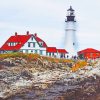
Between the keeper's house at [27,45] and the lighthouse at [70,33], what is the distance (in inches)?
97.9

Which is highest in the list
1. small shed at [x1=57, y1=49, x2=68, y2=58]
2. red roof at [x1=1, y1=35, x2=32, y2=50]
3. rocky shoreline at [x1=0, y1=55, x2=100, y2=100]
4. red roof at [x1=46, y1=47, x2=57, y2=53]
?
red roof at [x1=1, y1=35, x2=32, y2=50]

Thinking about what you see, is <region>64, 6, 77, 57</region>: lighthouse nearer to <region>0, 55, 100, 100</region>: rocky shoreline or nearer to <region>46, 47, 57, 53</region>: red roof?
<region>46, 47, 57, 53</region>: red roof

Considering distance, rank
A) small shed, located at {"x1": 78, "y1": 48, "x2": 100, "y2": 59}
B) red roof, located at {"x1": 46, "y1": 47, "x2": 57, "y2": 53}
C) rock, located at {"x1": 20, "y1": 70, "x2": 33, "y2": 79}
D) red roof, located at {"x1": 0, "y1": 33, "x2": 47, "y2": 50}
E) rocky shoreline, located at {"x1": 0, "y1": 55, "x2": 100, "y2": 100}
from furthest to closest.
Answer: small shed, located at {"x1": 78, "y1": 48, "x2": 100, "y2": 59} → red roof, located at {"x1": 46, "y1": 47, "x2": 57, "y2": 53} → red roof, located at {"x1": 0, "y1": 33, "x2": 47, "y2": 50} → rock, located at {"x1": 20, "y1": 70, "x2": 33, "y2": 79} → rocky shoreline, located at {"x1": 0, "y1": 55, "x2": 100, "y2": 100}

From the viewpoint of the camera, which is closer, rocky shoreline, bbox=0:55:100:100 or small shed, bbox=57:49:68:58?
rocky shoreline, bbox=0:55:100:100

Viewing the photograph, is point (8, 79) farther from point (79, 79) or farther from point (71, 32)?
point (71, 32)

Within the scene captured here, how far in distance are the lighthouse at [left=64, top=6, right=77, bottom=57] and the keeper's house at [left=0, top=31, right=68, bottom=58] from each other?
2.49 meters

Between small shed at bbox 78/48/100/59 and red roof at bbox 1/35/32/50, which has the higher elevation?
red roof at bbox 1/35/32/50

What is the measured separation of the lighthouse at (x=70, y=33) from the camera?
102 meters

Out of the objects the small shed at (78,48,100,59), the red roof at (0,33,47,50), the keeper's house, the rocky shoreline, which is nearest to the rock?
the rocky shoreline

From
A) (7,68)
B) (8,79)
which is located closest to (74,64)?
(7,68)

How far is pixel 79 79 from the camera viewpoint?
52.2 meters

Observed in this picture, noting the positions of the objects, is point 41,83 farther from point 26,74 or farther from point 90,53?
point 90,53

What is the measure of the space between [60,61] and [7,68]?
549 inches

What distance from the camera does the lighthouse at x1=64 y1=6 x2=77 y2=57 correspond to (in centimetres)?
10169
